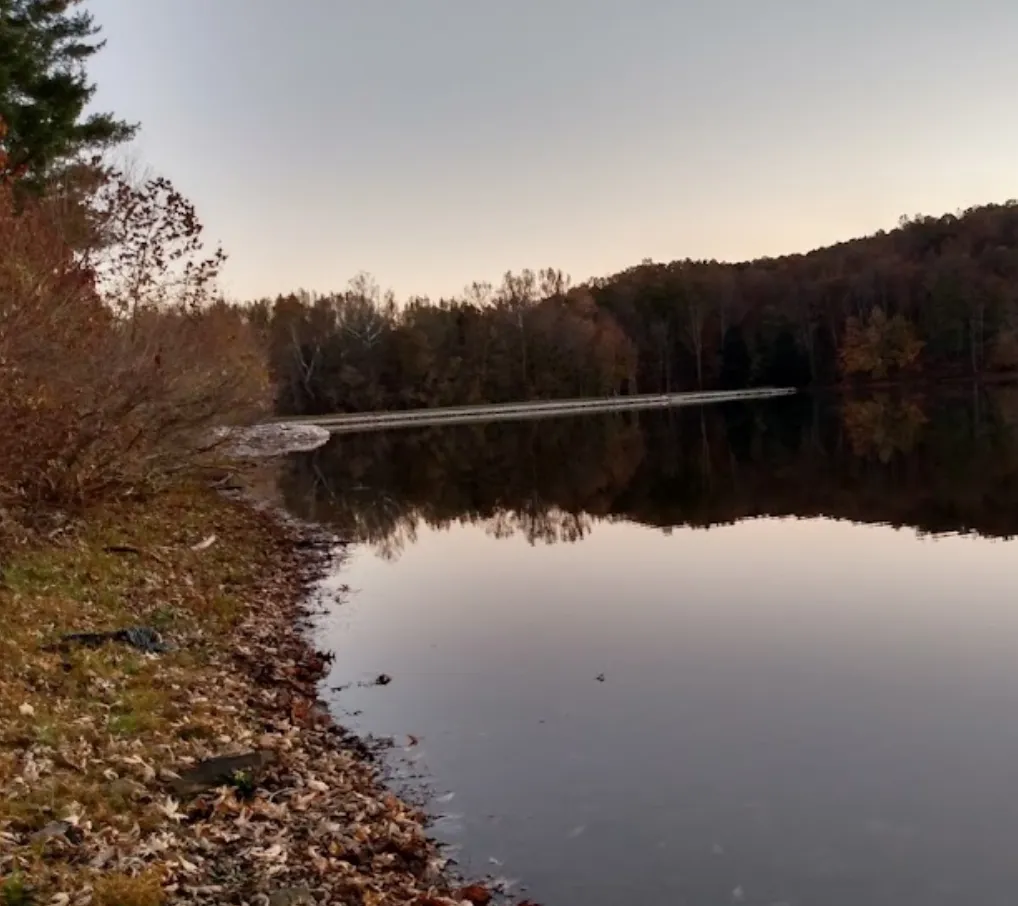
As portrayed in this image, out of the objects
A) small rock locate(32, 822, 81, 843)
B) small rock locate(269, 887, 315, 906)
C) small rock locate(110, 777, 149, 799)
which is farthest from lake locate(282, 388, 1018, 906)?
small rock locate(32, 822, 81, 843)

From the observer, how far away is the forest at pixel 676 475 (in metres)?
28.1

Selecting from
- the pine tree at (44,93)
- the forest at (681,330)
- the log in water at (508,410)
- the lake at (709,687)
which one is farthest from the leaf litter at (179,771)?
the forest at (681,330)

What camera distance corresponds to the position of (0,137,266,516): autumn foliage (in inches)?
543

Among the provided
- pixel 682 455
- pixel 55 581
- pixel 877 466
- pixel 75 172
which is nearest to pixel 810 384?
pixel 682 455

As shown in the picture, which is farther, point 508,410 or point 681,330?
point 681,330

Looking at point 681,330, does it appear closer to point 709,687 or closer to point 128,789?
point 709,687

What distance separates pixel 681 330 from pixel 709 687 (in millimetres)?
108263

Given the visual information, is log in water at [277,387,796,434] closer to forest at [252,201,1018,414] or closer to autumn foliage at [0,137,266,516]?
forest at [252,201,1018,414]

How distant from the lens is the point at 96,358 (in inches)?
716

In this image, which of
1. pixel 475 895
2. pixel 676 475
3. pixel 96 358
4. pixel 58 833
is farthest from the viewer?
pixel 676 475

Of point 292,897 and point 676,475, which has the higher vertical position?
point 292,897

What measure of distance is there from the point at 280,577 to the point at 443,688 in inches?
323

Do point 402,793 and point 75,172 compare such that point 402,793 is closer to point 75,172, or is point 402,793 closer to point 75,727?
point 75,727

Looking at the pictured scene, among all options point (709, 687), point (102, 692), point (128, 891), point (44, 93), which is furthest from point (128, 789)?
point (44, 93)
